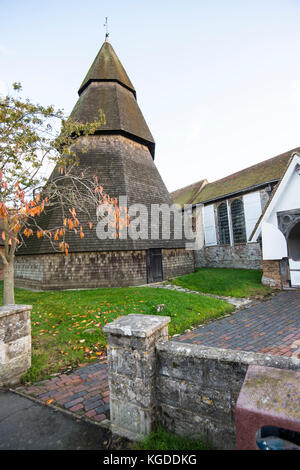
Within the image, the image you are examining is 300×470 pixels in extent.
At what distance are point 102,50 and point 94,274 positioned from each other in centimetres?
2018

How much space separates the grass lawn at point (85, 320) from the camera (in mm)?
4684

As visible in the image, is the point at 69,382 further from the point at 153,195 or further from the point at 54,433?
the point at 153,195

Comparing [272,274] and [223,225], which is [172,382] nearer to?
[272,274]

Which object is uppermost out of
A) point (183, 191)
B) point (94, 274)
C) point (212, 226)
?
point (183, 191)

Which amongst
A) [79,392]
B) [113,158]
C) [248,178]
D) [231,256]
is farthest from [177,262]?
[79,392]

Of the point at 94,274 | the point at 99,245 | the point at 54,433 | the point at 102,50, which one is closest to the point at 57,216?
the point at 99,245

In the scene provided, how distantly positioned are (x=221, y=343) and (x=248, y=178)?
678 inches

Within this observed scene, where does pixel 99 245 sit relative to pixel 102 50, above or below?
below

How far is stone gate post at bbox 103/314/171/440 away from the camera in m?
2.34

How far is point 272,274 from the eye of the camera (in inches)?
444

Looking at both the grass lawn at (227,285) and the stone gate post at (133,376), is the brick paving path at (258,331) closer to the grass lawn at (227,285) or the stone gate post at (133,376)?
the grass lawn at (227,285)

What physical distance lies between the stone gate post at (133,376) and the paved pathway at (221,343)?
0.57 meters

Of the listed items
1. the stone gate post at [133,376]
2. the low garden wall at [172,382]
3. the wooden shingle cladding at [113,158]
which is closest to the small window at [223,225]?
the wooden shingle cladding at [113,158]

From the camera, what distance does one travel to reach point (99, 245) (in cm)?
1283
